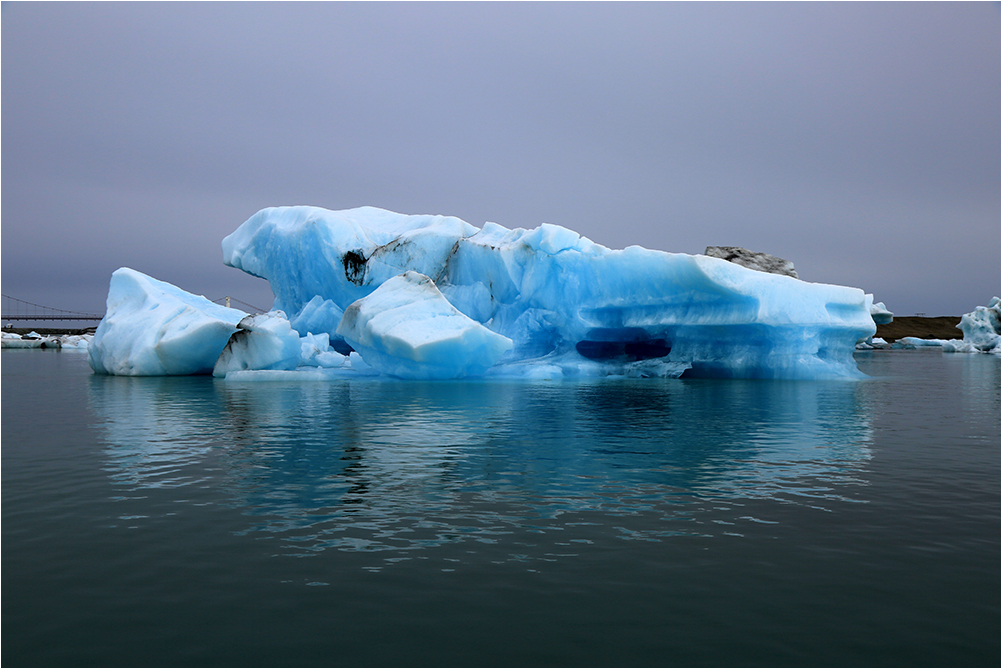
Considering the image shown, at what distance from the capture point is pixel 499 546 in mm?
5590

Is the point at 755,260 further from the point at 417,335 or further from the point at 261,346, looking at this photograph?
the point at 261,346

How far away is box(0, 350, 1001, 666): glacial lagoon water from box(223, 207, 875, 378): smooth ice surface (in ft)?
35.2

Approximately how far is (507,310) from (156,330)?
11.5 metres

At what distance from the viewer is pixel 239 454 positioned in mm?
9633

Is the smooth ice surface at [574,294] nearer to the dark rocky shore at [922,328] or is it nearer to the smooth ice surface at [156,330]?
the smooth ice surface at [156,330]

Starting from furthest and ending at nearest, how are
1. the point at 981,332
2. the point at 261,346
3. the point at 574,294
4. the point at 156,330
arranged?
the point at 981,332
the point at 574,294
the point at 156,330
the point at 261,346

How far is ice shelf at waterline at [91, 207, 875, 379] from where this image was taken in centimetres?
2198

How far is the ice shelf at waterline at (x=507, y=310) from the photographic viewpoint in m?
22.0

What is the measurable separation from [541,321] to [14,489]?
19945 millimetres

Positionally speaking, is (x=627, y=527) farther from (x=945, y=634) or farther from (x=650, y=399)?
(x=650, y=399)

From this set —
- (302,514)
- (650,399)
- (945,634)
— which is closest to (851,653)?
(945,634)

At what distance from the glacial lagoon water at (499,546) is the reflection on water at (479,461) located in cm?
5

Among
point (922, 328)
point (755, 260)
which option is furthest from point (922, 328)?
point (755, 260)

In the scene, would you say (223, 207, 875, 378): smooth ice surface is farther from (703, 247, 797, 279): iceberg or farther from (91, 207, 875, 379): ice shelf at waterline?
(703, 247, 797, 279): iceberg
